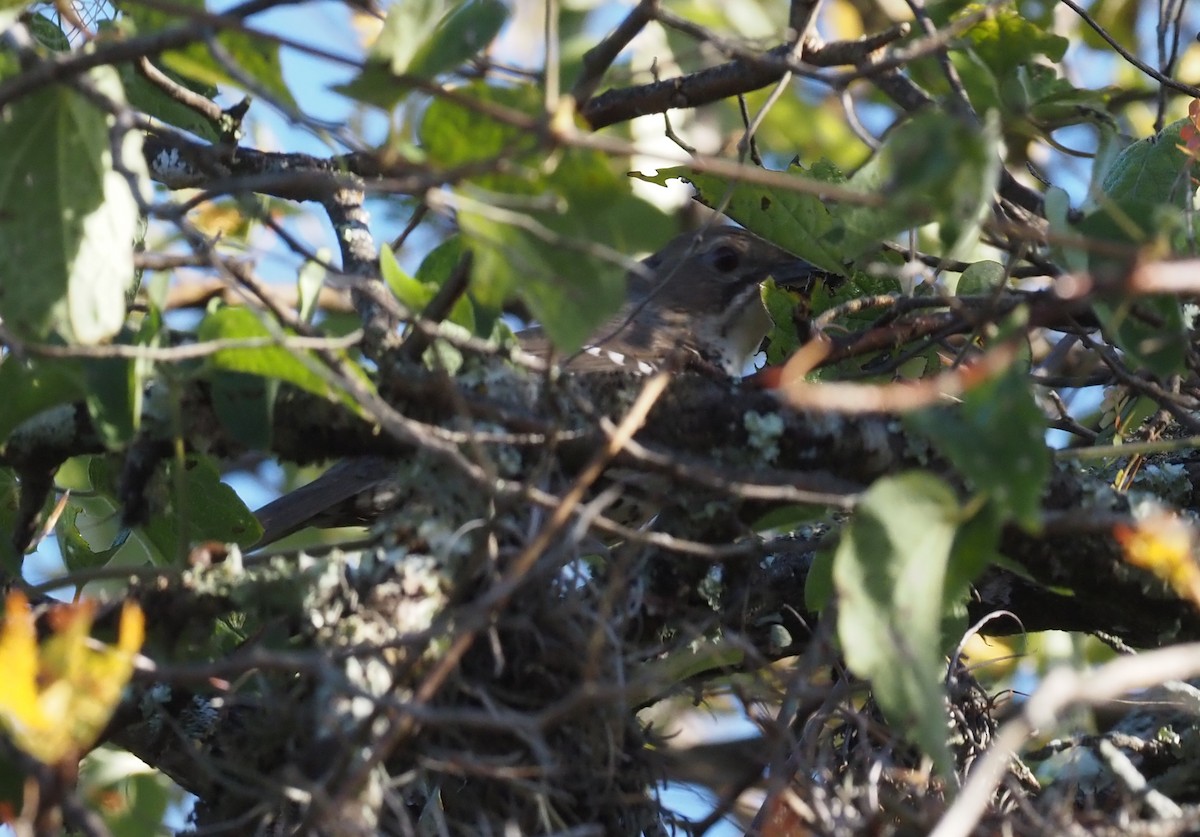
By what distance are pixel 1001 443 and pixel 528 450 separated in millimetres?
1002


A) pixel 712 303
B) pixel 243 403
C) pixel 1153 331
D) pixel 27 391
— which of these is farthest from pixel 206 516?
pixel 712 303

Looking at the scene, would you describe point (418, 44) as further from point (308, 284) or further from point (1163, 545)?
point (1163, 545)

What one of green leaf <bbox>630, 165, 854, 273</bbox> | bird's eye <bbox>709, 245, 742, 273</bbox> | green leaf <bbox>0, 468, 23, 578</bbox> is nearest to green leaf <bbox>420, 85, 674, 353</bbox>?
green leaf <bbox>630, 165, 854, 273</bbox>

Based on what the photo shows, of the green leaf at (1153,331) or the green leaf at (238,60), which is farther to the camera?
the green leaf at (1153,331)

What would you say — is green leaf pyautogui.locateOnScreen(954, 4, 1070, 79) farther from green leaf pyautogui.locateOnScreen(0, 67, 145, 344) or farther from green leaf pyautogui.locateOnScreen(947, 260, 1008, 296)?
green leaf pyautogui.locateOnScreen(0, 67, 145, 344)

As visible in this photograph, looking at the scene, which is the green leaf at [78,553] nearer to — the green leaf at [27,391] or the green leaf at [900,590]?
the green leaf at [27,391]

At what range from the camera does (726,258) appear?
18.7 feet

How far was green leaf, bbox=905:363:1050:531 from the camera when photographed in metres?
1.89

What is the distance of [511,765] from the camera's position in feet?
7.86

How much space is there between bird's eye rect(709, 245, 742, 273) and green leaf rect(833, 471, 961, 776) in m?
3.73

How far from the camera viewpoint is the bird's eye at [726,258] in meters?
5.67

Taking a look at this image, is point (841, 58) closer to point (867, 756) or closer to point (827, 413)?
point (827, 413)

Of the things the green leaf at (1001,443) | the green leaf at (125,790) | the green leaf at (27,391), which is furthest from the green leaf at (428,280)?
the green leaf at (125,790)

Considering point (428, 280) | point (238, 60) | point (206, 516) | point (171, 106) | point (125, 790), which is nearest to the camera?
point (238, 60)
